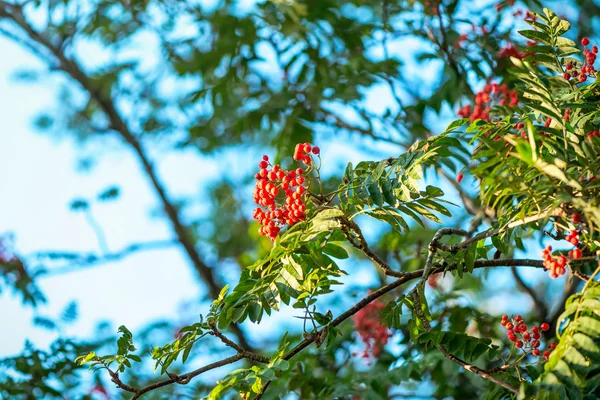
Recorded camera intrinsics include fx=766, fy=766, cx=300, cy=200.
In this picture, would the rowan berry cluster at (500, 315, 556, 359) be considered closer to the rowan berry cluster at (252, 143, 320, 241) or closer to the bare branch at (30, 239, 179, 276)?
the rowan berry cluster at (252, 143, 320, 241)

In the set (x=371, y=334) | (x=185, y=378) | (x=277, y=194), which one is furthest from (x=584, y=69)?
(x=371, y=334)

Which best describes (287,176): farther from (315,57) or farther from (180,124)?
(180,124)

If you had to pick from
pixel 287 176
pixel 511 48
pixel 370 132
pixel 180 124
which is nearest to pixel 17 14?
pixel 180 124

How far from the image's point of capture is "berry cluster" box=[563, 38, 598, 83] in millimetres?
2270

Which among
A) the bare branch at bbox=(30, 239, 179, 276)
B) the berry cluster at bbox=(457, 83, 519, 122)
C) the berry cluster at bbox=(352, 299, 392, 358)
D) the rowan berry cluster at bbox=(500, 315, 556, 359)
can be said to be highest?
the bare branch at bbox=(30, 239, 179, 276)

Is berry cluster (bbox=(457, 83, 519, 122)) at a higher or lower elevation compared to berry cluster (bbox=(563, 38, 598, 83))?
higher

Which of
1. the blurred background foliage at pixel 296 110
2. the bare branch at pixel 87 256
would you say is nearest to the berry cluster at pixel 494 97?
the blurred background foliage at pixel 296 110

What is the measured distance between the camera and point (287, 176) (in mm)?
2242

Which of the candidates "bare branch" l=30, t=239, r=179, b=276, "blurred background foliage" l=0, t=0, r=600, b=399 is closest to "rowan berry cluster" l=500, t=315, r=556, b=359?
"blurred background foliage" l=0, t=0, r=600, b=399

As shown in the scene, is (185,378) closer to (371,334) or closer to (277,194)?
(277,194)

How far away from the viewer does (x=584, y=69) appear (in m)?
2.27

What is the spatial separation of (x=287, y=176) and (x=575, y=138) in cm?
80

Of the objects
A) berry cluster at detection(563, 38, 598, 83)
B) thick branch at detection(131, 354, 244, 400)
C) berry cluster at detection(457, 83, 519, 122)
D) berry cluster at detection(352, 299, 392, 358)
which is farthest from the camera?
berry cluster at detection(352, 299, 392, 358)

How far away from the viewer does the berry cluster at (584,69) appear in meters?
2.27
